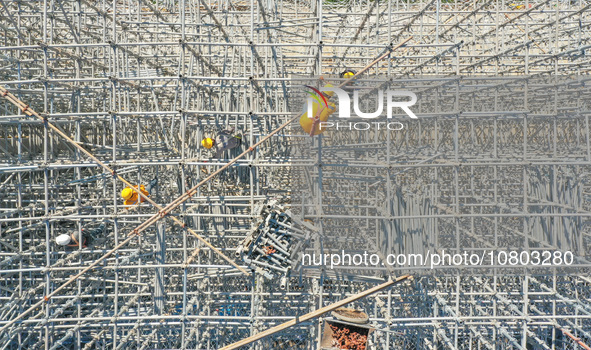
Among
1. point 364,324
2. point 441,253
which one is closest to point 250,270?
point 364,324

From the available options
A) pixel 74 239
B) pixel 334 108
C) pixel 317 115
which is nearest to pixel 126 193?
pixel 74 239

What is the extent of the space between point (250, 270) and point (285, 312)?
2.51 meters

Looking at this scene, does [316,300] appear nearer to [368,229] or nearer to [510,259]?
[368,229]

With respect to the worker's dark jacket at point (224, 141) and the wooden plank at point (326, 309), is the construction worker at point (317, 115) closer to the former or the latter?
the worker's dark jacket at point (224, 141)

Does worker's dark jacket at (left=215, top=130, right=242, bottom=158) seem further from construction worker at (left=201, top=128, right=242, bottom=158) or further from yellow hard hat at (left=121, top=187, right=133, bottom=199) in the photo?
yellow hard hat at (left=121, top=187, right=133, bottom=199)

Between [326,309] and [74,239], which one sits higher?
[74,239]

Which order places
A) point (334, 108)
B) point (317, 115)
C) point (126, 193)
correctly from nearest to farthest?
1. point (317, 115)
2. point (334, 108)
3. point (126, 193)

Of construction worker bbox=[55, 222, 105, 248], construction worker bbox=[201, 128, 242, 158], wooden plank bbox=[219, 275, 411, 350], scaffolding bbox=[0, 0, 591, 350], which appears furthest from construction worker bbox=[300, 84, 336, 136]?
construction worker bbox=[55, 222, 105, 248]

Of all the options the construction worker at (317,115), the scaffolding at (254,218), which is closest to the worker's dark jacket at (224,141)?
the scaffolding at (254,218)

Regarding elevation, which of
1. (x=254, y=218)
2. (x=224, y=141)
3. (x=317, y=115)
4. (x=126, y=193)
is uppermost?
(x=317, y=115)

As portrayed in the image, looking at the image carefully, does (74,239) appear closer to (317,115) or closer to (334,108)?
(317,115)

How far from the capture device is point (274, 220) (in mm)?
7066

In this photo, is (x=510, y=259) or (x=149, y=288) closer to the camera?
(x=510, y=259)

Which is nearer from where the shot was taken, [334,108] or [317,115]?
[317,115]
